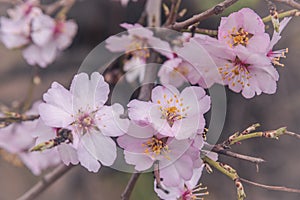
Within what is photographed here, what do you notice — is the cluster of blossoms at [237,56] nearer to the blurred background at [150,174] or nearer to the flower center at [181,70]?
the flower center at [181,70]

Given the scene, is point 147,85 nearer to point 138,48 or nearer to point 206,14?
point 138,48

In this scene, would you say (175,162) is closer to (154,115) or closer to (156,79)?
(154,115)

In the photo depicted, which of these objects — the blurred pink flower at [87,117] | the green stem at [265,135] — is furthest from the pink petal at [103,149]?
the green stem at [265,135]

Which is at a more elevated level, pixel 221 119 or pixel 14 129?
pixel 221 119

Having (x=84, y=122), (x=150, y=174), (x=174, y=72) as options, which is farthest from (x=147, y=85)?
(x=150, y=174)

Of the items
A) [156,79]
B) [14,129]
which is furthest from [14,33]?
[156,79]
